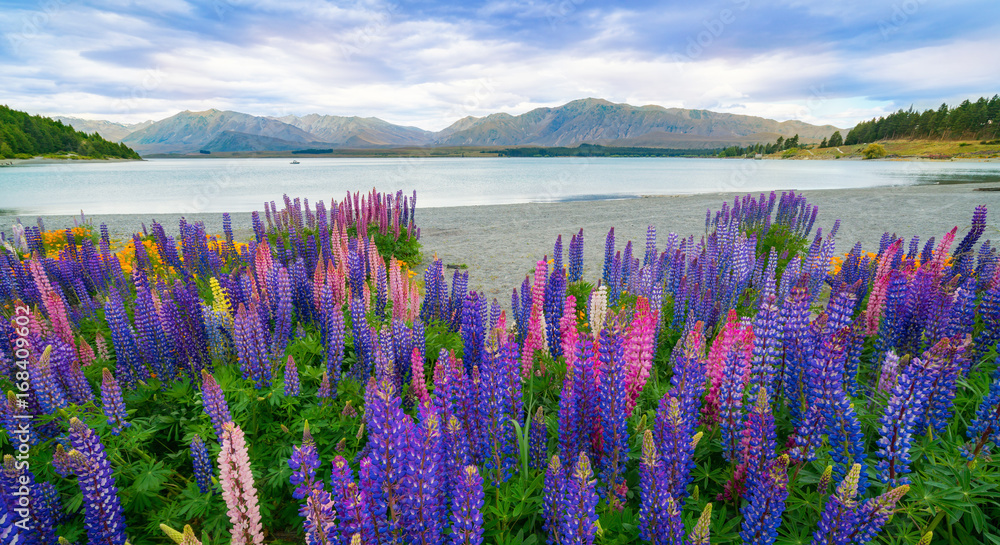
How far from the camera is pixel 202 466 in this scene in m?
3.09

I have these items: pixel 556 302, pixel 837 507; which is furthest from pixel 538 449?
pixel 556 302

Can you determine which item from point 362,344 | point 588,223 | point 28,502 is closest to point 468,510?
point 362,344

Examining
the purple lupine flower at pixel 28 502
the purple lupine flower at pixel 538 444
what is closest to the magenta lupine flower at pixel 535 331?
the purple lupine flower at pixel 538 444

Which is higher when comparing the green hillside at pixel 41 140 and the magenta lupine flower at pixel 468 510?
the green hillside at pixel 41 140

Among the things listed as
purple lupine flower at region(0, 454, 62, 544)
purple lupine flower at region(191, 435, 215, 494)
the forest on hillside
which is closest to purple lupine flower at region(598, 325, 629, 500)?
purple lupine flower at region(191, 435, 215, 494)

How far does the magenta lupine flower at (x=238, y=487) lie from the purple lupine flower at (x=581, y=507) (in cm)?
151

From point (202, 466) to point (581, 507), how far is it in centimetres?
274

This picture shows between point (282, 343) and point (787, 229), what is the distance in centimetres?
1323

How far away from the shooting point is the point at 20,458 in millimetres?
3021

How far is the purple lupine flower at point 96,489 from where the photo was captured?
244 centimetres

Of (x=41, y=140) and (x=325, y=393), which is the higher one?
(x=41, y=140)

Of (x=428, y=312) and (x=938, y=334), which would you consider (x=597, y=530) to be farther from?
(x=428, y=312)

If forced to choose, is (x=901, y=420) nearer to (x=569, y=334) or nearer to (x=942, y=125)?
(x=569, y=334)

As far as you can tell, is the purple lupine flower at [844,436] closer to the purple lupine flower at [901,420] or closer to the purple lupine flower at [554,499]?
the purple lupine flower at [901,420]
